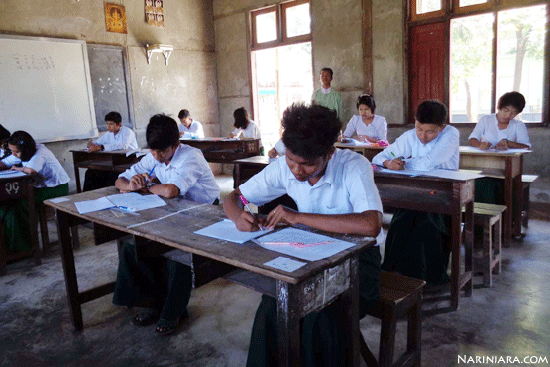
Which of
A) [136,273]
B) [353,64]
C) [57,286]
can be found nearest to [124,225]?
[136,273]

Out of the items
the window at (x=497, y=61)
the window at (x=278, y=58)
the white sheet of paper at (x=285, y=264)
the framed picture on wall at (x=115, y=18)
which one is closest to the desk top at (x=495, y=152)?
the window at (x=497, y=61)

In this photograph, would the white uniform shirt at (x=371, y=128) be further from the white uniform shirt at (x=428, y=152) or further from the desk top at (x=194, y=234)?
the desk top at (x=194, y=234)

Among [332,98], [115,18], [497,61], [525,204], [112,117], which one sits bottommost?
[525,204]

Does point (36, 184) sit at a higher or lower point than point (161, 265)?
higher

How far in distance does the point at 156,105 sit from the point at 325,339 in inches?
266

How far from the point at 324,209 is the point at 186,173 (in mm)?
1101

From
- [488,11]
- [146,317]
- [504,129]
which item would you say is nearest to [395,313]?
[146,317]

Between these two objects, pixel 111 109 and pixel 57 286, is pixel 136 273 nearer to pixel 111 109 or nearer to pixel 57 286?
pixel 57 286

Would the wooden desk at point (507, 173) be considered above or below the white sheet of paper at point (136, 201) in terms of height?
below

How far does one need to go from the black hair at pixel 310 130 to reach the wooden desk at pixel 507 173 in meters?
2.74

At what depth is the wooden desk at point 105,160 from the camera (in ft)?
16.9

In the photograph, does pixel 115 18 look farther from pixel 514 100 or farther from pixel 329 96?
pixel 514 100

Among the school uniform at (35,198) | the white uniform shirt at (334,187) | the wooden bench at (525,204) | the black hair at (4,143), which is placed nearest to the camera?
the white uniform shirt at (334,187)

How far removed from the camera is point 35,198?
13.1 feet
